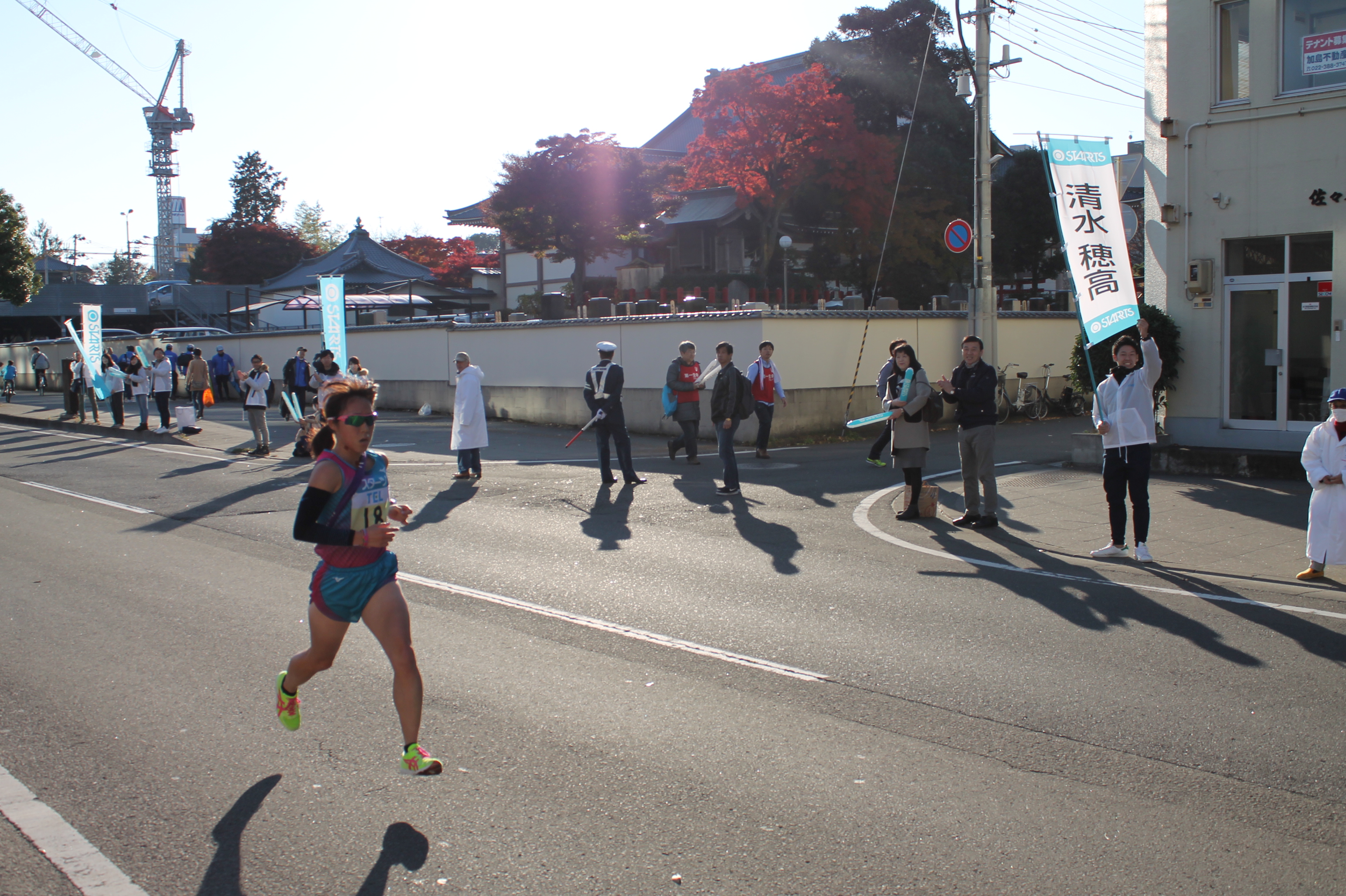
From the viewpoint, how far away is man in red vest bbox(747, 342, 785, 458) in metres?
16.0

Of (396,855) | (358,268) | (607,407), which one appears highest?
(358,268)

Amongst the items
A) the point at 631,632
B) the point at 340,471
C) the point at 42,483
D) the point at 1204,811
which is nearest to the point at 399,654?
the point at 340,471

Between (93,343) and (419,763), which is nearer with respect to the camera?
(419,763)

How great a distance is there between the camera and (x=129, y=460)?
57.6 feet

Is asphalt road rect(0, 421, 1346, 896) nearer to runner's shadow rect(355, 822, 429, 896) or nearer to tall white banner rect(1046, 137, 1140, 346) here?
runner's shadow rect(355, 822, 429, 896)

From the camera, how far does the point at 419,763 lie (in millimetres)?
4203

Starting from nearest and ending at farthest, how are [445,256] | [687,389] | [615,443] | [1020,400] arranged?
1. [615,443]
2. [687,389]
3. [1020,400]
4. [445,256]

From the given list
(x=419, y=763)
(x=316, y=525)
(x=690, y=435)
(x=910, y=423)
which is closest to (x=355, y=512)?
(x=316, y=525)

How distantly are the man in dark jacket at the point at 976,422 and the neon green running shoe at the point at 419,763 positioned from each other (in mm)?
7040

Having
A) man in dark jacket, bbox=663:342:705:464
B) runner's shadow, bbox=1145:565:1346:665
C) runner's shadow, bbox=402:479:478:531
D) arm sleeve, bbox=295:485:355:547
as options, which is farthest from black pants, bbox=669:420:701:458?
arm sleeve, bbox=295:485:355:547

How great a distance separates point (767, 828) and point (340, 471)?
2.24 meters

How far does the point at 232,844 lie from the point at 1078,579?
6560 mm

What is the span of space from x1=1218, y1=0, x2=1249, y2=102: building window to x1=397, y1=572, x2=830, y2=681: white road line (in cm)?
1187

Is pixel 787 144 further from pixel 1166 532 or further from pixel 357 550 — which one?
pixel 357 550
